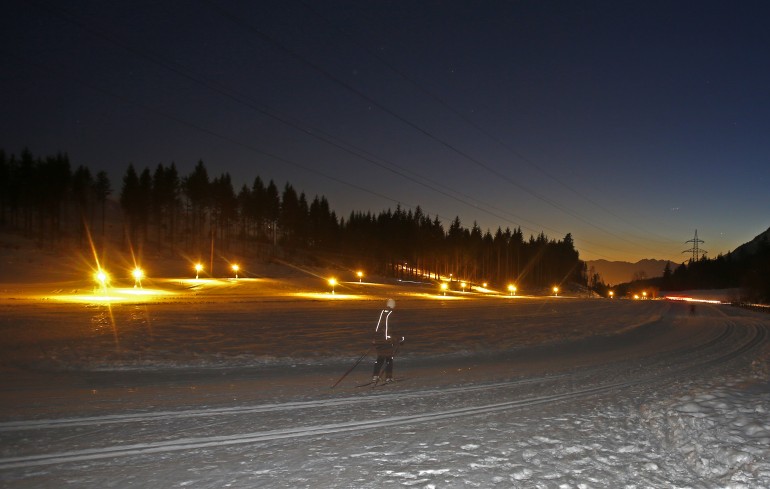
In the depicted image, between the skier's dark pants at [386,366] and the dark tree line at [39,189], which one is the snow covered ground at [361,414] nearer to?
the skier's dark pants at [386,366]

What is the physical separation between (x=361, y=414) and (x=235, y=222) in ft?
388

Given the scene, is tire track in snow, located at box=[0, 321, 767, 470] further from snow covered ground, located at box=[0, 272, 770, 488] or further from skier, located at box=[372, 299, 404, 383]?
skier, located at box=[372, 299, 404, 383]

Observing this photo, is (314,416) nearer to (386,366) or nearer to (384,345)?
(384,345)

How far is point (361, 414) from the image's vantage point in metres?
8.91

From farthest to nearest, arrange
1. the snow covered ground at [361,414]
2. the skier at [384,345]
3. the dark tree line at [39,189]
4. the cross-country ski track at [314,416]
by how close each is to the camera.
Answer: the dark tree line at [39,189]
the skier at [384,345]
the cross-country ski track at [314,416]
the snow covered ground at [361,414]

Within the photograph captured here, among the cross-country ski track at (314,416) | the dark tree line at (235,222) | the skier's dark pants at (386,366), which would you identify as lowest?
the cross-country ski track at (314,416)

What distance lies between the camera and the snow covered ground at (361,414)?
6047 mm

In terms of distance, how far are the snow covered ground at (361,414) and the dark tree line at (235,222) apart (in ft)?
296

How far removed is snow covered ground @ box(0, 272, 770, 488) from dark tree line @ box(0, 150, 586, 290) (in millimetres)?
90096

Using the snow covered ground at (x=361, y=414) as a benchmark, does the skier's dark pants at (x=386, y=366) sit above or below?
above

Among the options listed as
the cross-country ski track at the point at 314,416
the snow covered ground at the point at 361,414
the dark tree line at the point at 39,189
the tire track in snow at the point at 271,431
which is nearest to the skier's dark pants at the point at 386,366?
the snow covered ground at the point at 361,414

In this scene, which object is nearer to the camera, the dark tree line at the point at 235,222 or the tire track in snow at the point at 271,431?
the tire track in snow at the point at 271,431

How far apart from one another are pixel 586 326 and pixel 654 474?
2473 centimetres

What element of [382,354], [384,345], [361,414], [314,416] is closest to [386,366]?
[382,354]
